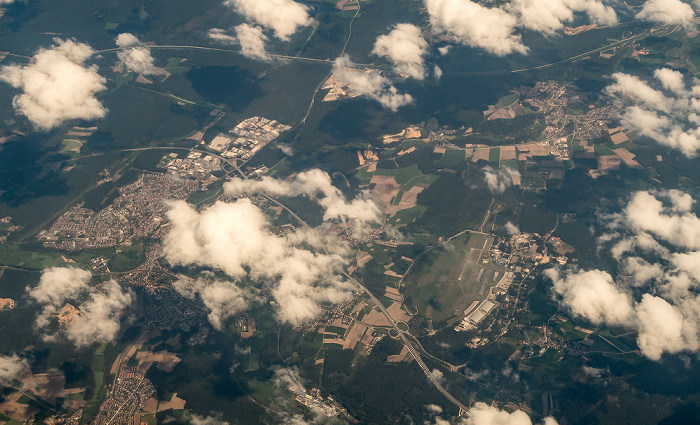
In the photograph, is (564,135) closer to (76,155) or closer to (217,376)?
(217,376)

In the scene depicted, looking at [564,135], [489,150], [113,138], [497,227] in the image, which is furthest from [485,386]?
[113,138]

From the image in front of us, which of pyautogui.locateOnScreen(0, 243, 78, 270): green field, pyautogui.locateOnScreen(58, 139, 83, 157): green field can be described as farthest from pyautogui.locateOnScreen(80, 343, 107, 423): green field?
pyautogui.locateOnScreen(58, 139, 83, 157): green field

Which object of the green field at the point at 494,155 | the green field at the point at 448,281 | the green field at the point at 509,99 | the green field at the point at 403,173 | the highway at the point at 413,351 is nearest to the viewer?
the highway at the point at 413,351

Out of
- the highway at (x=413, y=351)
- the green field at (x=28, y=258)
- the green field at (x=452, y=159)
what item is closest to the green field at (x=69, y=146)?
the green field at (x=28, y=258)

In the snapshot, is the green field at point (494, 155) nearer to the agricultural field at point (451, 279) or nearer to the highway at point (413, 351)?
the agricultural field at point (451, 279)

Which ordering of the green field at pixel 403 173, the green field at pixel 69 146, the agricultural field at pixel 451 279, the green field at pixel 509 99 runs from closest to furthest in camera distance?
the agricultural field at pixel 451 279
the green field at pixel 403 173
the green field at pixel 69 146
the green field at pixel 509 99

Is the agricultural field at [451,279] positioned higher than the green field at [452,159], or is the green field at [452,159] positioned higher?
the green field at [452,159]

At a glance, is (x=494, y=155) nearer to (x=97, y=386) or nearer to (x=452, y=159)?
(x=452, y=159)

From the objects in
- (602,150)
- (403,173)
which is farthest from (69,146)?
(602,150)
